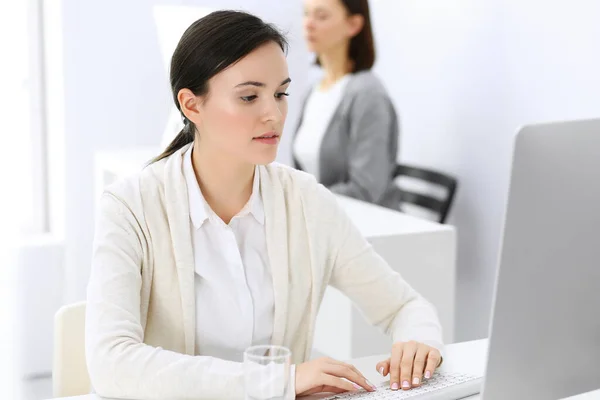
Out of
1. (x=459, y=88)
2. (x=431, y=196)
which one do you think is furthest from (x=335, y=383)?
(x=459, y=88)

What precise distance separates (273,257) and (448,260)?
0.94 m

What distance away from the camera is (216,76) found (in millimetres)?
1628

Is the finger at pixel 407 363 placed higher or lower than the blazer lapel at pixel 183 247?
lower

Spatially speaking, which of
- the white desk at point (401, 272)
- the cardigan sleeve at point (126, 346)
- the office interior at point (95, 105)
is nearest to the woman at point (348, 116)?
the office interior at point (95, 105)

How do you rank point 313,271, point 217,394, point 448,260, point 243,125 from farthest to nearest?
1. point 448,260
2. point 313,271
3. point 243,125
4. point 217,394

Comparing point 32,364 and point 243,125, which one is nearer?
point 243,125

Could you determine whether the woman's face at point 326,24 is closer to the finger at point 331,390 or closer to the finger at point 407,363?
the finger at point 407,363

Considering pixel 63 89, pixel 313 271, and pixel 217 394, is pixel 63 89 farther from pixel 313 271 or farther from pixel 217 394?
pixel 217 394

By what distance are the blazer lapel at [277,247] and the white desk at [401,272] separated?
0.68 metres

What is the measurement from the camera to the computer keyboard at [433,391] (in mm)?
1386

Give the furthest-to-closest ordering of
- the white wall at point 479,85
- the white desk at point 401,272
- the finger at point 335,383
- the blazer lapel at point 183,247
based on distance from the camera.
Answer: the white wall at point 479,85, the white desk at point 401,272, the blazer lapel at point 183,247, the finger at point 335,383

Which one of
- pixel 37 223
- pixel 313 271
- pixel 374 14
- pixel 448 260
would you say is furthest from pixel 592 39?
pixel 37 223

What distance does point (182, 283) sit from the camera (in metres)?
1.60

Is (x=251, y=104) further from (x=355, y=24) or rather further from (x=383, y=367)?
(x=355, y=24)
